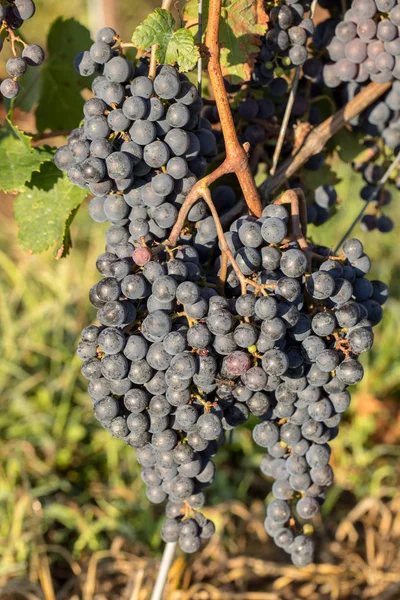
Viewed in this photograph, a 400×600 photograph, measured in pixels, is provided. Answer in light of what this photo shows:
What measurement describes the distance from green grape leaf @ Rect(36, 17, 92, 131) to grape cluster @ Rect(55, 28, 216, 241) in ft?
1.37

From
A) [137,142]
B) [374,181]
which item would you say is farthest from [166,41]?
[374,181]

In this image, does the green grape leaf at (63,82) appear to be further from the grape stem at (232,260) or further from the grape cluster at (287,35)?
the grape stem at (232,260)

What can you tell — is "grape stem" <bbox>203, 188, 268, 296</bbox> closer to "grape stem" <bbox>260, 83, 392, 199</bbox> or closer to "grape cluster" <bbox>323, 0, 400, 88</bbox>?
"grape stem" <bbox>260, 83, 392, 199</bbox>

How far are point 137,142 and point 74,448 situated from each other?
1988 millimetres

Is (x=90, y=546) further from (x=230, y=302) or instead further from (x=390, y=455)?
(x=230, y=302)

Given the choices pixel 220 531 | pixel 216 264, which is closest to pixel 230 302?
pixel 216 264

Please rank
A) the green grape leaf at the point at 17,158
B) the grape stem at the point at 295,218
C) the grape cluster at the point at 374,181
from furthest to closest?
1. the grape cluster at the point at 374,181
2. the green grape leaf at the point at 17,158
3. the grape stem at the point at 295,218

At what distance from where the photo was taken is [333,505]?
2545 millimetres

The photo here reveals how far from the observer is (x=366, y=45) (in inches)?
44.5

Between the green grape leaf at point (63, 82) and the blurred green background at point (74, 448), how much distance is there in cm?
104

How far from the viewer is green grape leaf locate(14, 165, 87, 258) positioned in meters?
1.16

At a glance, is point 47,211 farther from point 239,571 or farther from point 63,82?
point 239,571

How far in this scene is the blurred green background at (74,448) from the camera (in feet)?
7.20

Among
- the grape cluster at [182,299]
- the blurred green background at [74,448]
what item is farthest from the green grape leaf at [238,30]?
the blurred green background at [74,448]
